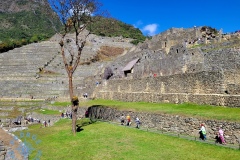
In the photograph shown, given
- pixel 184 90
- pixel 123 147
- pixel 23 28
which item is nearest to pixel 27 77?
pixel 184 90

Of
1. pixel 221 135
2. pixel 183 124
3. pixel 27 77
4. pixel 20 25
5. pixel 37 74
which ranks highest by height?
pixel 20 25

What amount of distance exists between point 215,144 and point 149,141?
319 cm

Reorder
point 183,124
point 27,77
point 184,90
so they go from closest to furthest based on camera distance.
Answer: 1. point 183,124
2. point 184,90
3. point 27,77

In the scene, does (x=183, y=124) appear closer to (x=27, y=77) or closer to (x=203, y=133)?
→ (x=203, y=133)

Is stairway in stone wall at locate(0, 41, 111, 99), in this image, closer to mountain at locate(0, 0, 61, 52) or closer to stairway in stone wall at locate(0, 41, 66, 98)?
stairway in stone wall at locate(0, 41, 66, 98)

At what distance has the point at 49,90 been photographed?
4469 centimetres

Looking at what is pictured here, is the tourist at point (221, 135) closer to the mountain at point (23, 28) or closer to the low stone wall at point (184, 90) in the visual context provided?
the low stone wall at point (184, 90)

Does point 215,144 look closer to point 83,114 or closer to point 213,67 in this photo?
point 213,67

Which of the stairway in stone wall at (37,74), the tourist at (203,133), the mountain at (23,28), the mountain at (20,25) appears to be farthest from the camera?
the mountain at (20,25)

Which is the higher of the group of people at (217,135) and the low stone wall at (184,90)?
the low stone wall at (184,90)

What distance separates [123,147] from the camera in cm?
1323

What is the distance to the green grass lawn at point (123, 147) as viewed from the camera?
11.1m

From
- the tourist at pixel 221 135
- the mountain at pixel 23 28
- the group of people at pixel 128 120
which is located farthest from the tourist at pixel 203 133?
the mountain at pixel 23 28

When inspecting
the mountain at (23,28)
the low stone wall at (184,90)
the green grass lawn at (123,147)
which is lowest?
the green grass lawn at (123,147)
